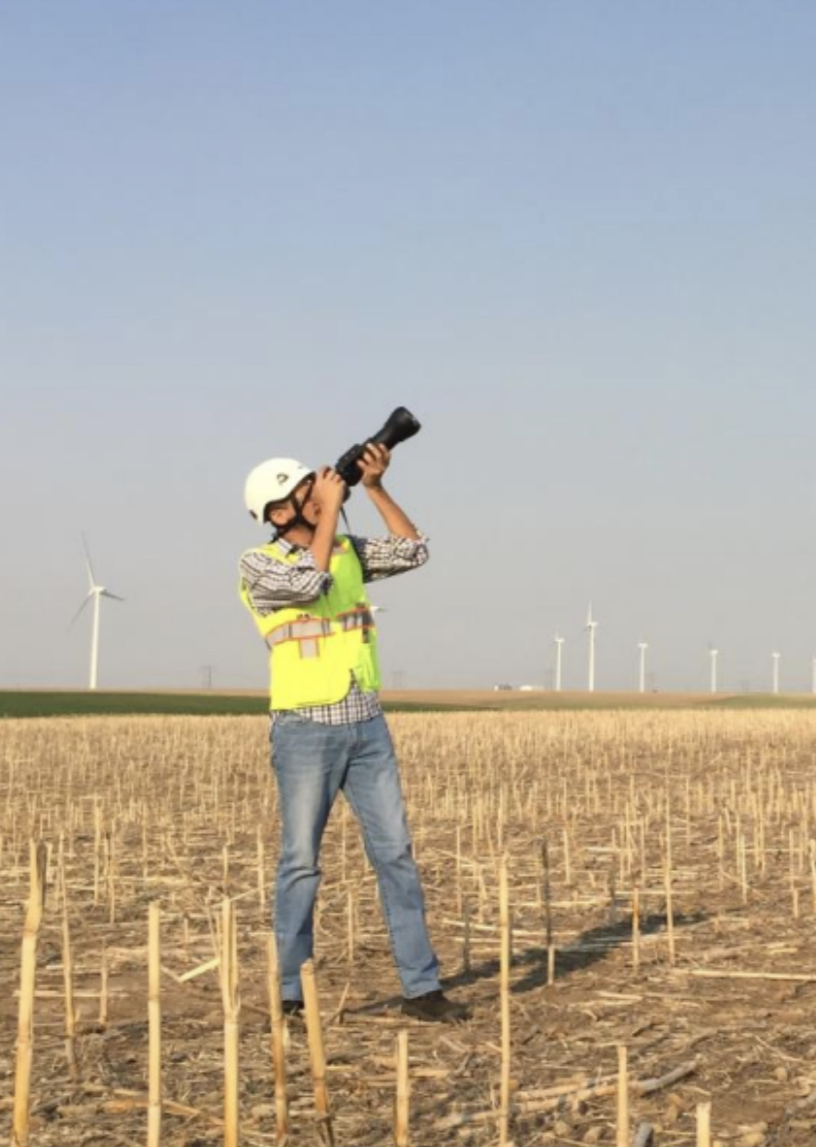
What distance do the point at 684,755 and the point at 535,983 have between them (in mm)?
21992

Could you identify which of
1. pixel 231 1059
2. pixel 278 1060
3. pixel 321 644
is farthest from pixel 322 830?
pixel 231 1059

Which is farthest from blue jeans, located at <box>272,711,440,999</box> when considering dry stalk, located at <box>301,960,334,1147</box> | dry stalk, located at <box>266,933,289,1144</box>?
dry stalk, located at <box>301,960,334,1147</box>

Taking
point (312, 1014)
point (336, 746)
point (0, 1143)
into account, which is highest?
point (336, 746)

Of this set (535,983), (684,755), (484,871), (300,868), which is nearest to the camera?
(300,868)

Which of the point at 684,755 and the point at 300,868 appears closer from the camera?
the point at 300,868

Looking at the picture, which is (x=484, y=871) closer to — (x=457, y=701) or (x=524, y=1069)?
(x=524, y=1069)

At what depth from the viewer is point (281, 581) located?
787cm

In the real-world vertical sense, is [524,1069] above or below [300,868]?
below

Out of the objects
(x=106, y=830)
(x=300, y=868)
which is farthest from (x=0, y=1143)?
(x=106, y=830)

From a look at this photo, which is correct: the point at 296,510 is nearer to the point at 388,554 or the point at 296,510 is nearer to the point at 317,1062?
the point at 388,554

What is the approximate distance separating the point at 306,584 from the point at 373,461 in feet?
2.55

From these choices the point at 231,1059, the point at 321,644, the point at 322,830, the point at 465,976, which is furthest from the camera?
the point at 465,976

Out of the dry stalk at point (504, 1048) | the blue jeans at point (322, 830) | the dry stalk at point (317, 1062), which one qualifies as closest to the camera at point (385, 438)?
the blue jeans at point (322, 830)

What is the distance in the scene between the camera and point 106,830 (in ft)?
53.9
